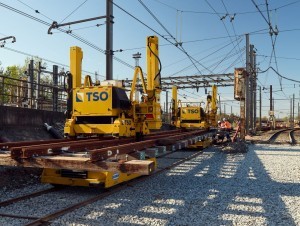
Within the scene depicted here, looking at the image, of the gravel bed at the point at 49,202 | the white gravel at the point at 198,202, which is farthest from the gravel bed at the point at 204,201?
the gravel bed at the point at 49,202

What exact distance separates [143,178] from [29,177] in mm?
3245

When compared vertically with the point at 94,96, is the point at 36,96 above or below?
above

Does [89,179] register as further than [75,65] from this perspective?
No

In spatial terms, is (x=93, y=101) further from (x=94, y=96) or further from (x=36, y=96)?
(x=36, y=96)

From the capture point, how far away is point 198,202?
694 cm

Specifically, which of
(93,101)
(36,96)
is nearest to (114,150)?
(93,101)

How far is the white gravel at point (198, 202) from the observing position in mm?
5719

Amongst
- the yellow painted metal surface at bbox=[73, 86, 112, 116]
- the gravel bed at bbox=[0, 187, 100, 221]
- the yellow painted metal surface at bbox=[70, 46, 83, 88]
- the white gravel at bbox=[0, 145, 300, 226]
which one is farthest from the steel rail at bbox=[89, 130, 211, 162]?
the yellow painted metal surface at bbox=[70, 46, 83, 88]

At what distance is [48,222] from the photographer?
546 cm

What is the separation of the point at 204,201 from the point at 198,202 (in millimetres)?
167

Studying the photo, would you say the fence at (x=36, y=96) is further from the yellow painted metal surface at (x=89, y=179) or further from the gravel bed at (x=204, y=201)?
the gravel bed at (x=204, y=201)

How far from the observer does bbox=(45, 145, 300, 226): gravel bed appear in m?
5.72

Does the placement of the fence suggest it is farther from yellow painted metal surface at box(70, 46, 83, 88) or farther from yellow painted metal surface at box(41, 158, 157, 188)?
yellow painted metal surface at box(41, 158, 157, 188)

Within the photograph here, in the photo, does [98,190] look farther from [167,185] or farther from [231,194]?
[231,194]
